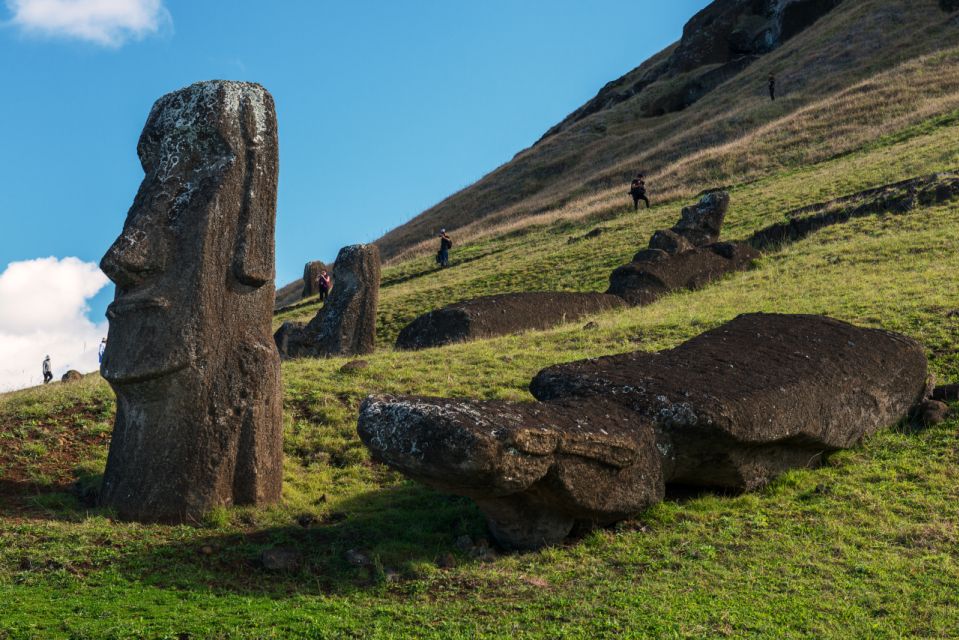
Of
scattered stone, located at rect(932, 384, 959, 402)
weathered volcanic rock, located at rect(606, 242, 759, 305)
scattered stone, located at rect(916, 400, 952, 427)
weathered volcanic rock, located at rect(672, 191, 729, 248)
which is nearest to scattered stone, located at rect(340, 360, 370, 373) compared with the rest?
scattered stone, located at rect(916, 400, 952, 427)

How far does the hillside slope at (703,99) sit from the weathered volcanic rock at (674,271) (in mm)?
18481

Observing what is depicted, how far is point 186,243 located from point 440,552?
174 inches

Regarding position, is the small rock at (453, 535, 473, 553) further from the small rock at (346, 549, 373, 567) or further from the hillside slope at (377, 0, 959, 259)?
the hillside slope at (377, 0, 959, 259)

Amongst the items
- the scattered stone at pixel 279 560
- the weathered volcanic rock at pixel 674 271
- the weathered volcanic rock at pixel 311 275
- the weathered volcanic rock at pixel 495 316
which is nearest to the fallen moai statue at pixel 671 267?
the weathered volcanic rock at pixel 674 271

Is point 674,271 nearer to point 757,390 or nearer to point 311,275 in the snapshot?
point 757,390

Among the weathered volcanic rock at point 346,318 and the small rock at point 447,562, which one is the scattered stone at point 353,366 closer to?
the weathered volcanic rock at point 346,318

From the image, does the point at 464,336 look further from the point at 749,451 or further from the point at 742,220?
the point at 742,220

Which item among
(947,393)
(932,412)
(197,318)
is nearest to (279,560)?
(197,318)

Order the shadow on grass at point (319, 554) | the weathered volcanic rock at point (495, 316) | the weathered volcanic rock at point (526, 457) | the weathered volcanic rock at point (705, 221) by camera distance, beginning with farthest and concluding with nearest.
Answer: the weathered volcanic rock at point (705, 221)
the weathered volcanic rock at point (495, 316)
the shadow on grass at point (319, 554)
the weathered volcanic rock at point (526, 457)

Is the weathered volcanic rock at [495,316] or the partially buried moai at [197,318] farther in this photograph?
the weathered volcanic rock at [495,316]

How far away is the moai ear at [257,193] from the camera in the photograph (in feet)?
37.9

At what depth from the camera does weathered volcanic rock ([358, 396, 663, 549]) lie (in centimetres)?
895

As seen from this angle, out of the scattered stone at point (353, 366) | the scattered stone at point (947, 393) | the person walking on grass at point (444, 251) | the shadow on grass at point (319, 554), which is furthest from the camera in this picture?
the person walking on grass at point (444, 251)

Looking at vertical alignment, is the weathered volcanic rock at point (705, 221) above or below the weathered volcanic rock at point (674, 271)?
above
